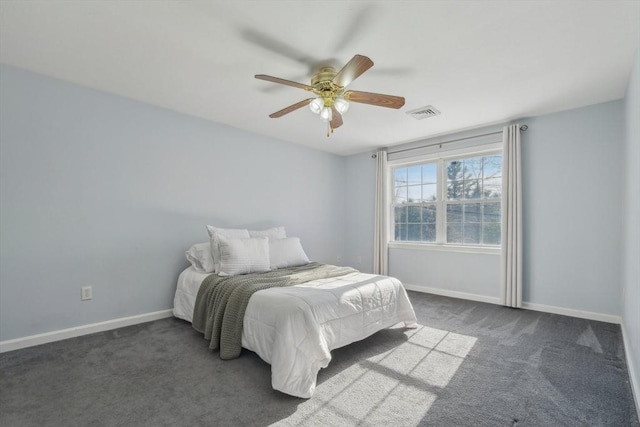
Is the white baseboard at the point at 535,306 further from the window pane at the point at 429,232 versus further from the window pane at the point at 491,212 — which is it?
the window pane at the point at 491,212

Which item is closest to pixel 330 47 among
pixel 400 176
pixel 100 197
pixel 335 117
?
pixel 335 117

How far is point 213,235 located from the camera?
10.7 ft

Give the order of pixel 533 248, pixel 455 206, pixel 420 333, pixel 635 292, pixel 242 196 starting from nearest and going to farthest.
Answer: pixel 635 292 < pixel 420 333 < pixel 533 248 < pixel 242 196 < pixel 455 206

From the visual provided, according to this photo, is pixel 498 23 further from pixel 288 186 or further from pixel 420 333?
pixel 288 186

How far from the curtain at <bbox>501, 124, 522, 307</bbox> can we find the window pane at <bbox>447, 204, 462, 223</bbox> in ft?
2.20

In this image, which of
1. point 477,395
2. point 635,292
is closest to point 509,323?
point 635,292

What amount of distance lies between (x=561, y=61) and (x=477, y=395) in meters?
2.60

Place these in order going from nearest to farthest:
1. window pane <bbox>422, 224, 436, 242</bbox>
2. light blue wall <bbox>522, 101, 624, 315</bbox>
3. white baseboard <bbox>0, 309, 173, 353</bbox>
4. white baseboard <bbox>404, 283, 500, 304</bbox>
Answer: white baseboard <bbox>0, 309, 173, 353</bbox>
light blue wall <bbox>522, 101, 624, 315</bbox>
white baseboard <bbox>404, 283, 500, 304</bbox>
window pane <bbox>422, 224, 436, 242</bbox>

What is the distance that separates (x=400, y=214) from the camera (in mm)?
5094

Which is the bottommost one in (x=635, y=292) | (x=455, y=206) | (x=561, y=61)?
(x=635, y=292)

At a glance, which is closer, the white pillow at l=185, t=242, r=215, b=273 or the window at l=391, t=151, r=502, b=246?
the white pillow at l=185, t=242, r=215, b=273

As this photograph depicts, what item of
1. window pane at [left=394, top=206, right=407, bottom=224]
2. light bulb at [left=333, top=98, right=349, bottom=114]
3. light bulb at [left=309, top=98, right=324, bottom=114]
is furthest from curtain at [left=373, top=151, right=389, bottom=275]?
light bulb at [left=309, top=98, right=324, bottom=114]

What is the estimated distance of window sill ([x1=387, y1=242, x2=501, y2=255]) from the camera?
401cm

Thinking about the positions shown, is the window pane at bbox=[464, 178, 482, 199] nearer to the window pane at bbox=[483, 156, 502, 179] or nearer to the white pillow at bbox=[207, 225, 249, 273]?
the window pane at bbox=[483, 156, 502, 179]
